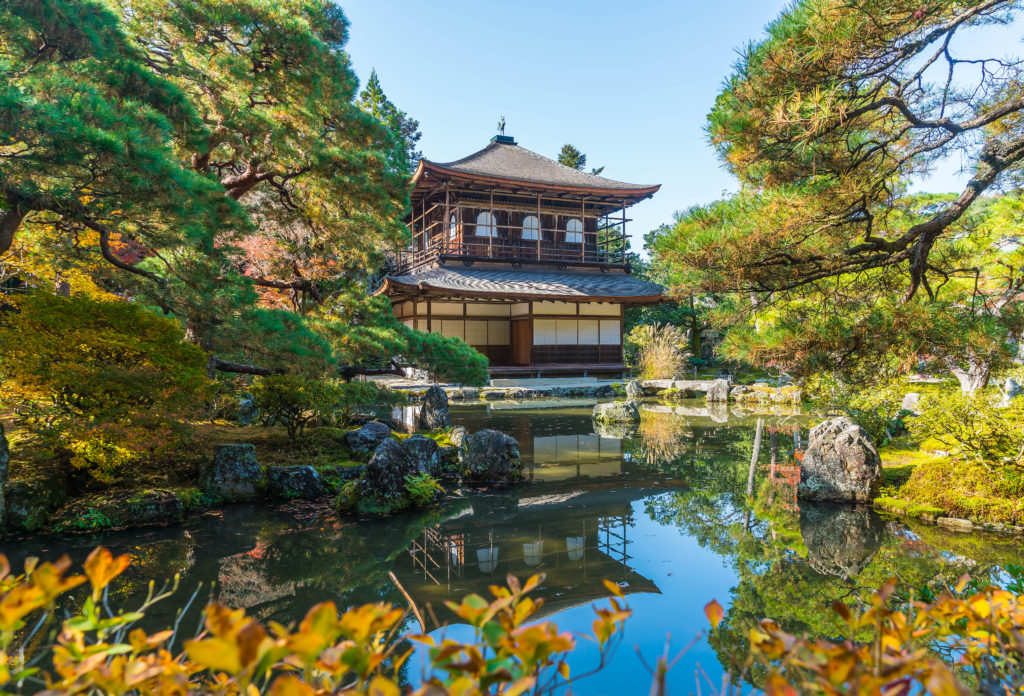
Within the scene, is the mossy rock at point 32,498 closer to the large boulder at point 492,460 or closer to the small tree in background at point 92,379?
the small tree in background at point 92,379

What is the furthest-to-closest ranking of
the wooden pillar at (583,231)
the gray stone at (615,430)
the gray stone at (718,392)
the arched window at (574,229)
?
1. the arched window at (574,229)
2. the wooden pillar at (583,231)
3. the gray stone at (718,392)
4. the gray stone at (615,430)

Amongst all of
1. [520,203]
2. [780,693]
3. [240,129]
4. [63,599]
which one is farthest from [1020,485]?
[520,203]

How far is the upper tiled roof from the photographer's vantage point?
17484 millimetres

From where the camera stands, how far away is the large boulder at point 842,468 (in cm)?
516

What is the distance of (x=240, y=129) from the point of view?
608cm

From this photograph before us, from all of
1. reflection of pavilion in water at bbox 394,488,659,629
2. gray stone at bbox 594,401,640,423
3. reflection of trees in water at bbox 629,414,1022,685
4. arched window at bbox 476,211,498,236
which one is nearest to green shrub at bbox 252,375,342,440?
reflection of pavilion in water at bbox 394,488,659,629

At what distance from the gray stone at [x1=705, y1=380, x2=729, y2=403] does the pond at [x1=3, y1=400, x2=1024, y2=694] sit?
8.52 m

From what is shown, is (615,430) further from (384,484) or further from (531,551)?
(531,551)

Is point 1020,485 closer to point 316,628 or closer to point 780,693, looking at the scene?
point 780,693

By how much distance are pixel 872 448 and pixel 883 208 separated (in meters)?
2.42

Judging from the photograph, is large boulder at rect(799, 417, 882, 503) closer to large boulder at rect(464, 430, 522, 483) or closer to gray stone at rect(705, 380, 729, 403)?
large boulder at rect(464, 430, 522, 483)

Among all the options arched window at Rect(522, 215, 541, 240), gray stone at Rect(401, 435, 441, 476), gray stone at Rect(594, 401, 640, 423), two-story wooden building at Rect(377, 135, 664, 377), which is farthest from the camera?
arched window at Rect(522, 215, 541, 240)

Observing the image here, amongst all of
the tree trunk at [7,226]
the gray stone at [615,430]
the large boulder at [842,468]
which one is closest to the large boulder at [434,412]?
the gray stone at [615,430]

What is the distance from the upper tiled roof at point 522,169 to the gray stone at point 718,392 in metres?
7.26
